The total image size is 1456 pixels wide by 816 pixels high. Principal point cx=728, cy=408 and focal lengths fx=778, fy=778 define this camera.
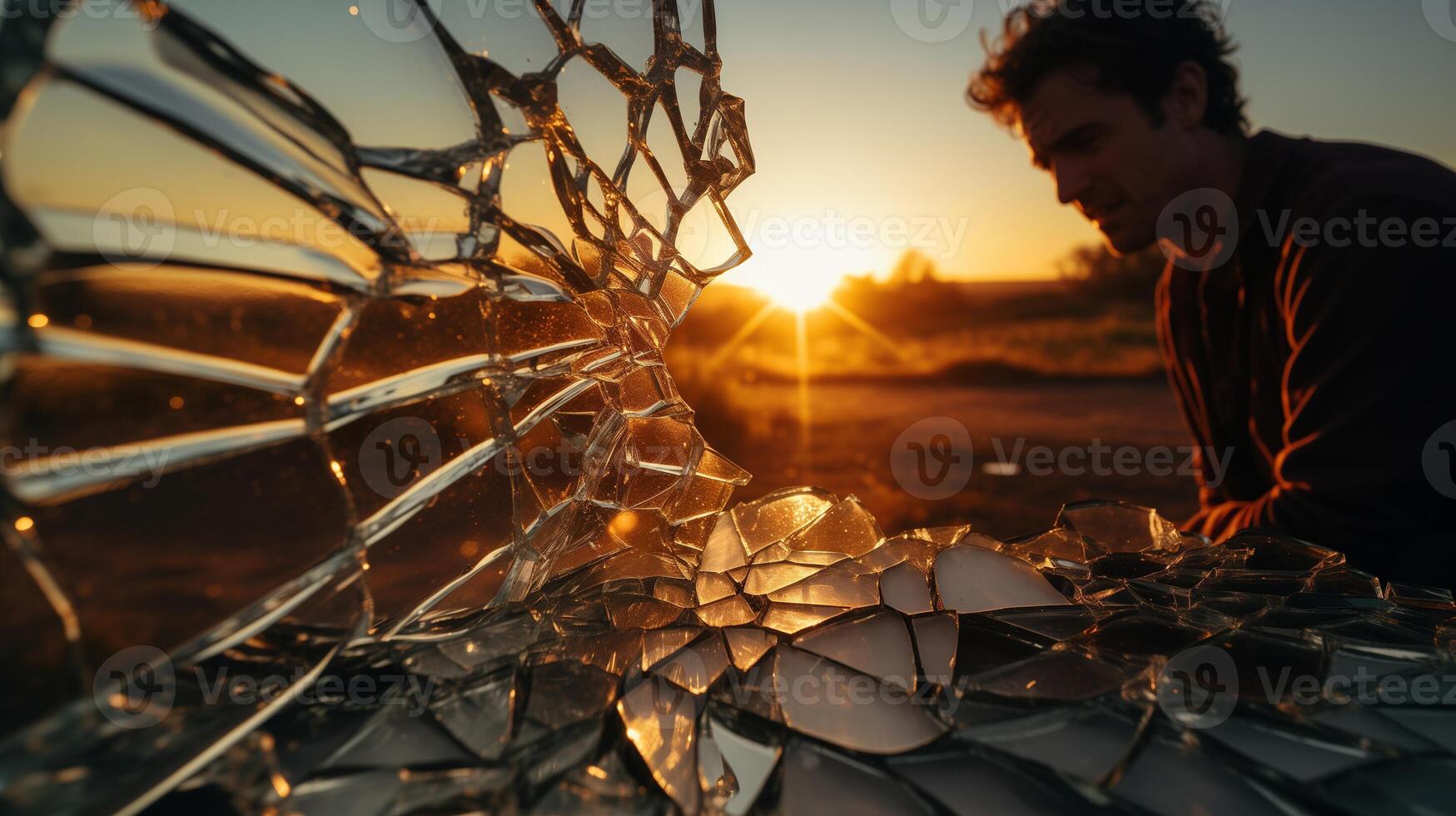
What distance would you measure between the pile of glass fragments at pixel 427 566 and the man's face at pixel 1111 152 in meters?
1.20

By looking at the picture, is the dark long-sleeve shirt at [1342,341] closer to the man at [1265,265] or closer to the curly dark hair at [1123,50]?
the man at [1265,265]

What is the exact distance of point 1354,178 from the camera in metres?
1.05

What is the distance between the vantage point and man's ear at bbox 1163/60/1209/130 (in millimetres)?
1369

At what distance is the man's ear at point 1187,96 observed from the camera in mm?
1369

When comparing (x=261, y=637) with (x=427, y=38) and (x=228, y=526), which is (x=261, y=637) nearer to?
(x=228, y=526)

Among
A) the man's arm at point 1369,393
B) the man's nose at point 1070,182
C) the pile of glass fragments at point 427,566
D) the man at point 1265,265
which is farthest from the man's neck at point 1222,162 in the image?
the pile of glass fragments at point 427,566

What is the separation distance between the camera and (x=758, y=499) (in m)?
0.40

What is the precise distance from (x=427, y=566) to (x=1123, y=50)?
1.48 m

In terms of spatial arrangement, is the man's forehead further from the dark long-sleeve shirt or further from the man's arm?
the man's arm

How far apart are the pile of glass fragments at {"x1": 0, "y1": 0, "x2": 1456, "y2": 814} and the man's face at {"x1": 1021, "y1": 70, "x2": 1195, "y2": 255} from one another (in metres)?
1.20

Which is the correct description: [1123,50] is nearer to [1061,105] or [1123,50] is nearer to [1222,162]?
[1061,105]

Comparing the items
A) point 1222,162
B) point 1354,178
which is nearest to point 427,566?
point 1354,178

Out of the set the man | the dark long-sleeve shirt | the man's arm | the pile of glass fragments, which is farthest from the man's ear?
the pile of glass fragments

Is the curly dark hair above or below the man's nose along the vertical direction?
above
